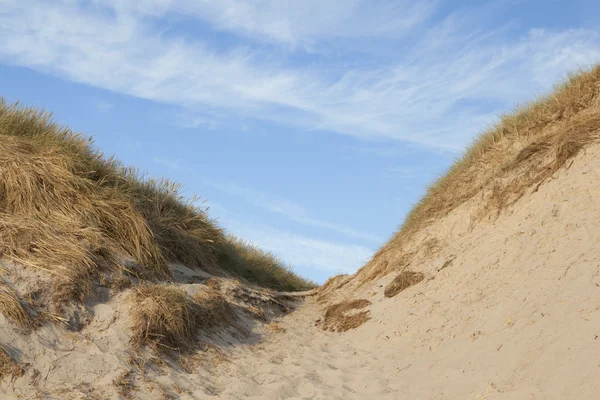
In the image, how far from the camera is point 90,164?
935 centimetres

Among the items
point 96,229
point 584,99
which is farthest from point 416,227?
point 96,229

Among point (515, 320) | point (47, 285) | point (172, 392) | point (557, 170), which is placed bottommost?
point (172, 392)

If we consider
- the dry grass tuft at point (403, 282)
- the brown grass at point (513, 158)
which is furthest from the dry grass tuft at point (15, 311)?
the brown grass at point (513, 158)

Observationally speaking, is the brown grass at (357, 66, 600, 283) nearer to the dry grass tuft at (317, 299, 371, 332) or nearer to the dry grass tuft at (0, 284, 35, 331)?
the dry grass tuft at (317, 299, 371, 332)

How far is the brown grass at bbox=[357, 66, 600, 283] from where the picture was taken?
8852mm

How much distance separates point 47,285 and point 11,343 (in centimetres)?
95

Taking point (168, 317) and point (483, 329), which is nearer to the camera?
point (483, 329)

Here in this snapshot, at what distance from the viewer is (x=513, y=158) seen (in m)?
9.55

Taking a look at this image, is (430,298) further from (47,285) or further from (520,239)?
(47,285)

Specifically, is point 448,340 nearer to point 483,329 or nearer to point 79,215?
point 483,329

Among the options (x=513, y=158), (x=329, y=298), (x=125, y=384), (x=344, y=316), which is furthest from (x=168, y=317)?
(x=513, y=158)

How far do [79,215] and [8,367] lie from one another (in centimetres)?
269

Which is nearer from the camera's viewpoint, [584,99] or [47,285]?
[47,285]

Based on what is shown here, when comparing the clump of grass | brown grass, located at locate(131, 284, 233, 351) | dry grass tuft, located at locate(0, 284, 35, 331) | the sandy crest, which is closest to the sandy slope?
the sandy crest
